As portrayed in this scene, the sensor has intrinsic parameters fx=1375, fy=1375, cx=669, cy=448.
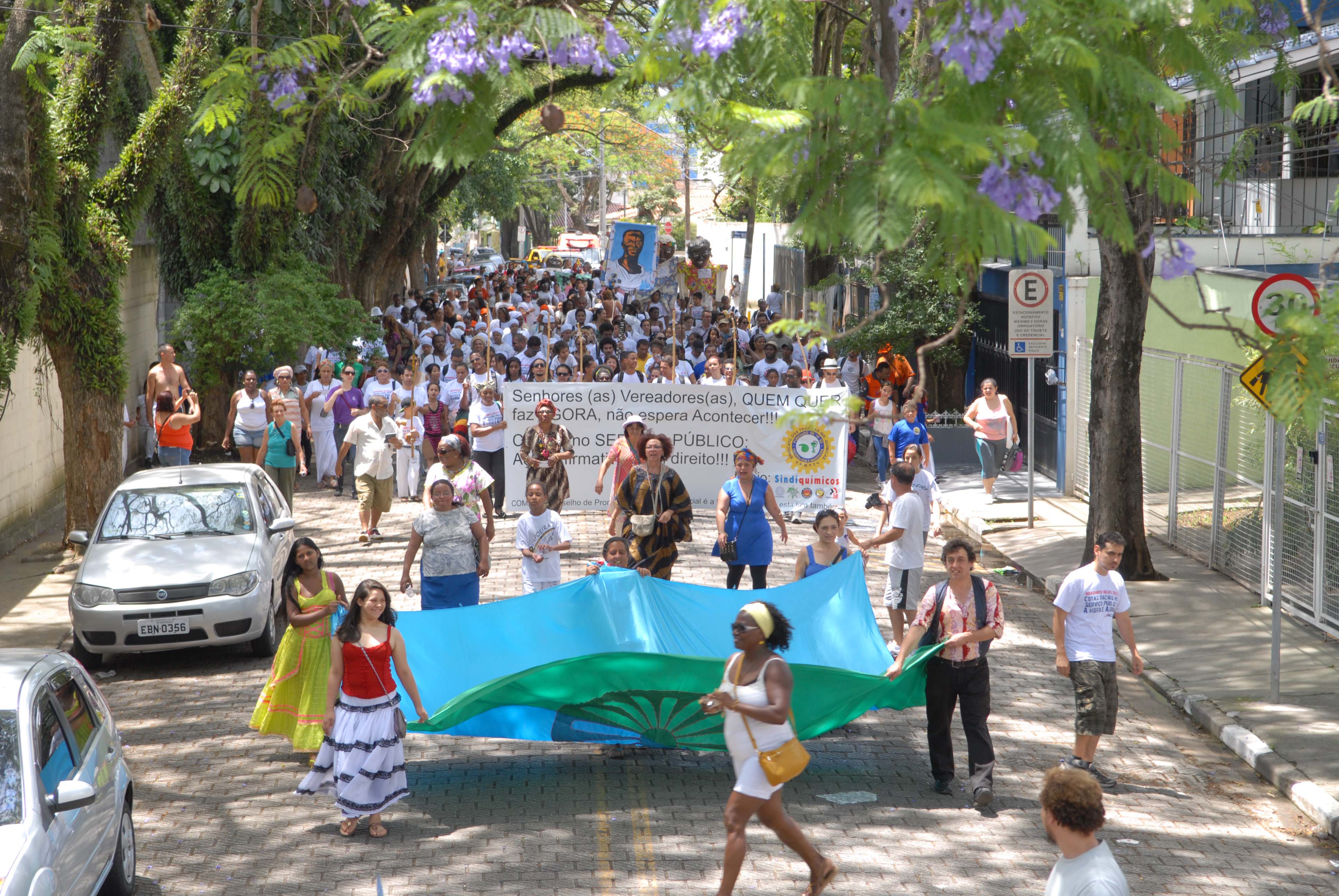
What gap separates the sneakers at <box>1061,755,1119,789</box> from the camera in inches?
341

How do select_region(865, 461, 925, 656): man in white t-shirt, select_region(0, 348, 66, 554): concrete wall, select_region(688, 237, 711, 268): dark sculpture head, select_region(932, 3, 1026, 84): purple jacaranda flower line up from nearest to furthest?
select_region(932, 3, 1026, 84): purple jacaranda flower, select_region(865, 461, 925, 656): man in white t-shirt, select_region(0, 348, 66, 554): concrete wall, select_region(688, 237, 711, 268): dark sculpture head

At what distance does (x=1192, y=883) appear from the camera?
720 cm

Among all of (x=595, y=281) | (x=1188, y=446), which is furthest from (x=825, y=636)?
(x=595, y=281)

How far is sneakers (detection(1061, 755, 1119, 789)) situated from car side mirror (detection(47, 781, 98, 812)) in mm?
5648

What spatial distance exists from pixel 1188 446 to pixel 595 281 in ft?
95.2

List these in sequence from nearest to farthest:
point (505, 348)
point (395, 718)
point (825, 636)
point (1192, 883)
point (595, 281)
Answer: point (1192, 883) < point (395, 718) < point (825, 636) < point (505, 348) < point (595, 281)

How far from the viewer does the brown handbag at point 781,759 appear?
669 cm

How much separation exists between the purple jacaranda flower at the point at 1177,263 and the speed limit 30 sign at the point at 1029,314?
38.2 feet

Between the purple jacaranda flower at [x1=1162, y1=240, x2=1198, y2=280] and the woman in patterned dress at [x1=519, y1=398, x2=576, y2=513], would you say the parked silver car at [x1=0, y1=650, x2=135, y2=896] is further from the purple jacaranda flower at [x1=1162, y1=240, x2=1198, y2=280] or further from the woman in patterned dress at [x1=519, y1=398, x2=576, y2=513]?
the woman in patterned dress at [x1=519, y1=398, x2=576, y2=513]

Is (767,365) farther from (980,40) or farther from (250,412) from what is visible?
(980,40)

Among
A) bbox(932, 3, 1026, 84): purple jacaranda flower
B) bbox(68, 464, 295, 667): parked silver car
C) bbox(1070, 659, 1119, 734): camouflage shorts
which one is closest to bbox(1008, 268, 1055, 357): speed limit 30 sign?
bbox(1070, 659, 1119, 734): camouflage shorts

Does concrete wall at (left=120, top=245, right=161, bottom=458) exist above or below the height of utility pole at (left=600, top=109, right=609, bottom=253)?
below

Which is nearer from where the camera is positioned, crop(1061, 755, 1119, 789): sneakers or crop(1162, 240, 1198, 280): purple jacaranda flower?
crop(1162, 240, 1198, 280): purple jacaranda flower

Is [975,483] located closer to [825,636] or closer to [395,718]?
[825,636]
